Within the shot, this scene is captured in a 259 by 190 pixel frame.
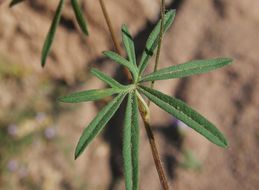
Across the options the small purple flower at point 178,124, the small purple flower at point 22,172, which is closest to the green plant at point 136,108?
the small purple flower at point 178,124

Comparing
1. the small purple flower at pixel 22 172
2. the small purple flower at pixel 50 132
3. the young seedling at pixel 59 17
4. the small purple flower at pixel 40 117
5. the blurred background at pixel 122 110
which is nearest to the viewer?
the young seedling at pixel 59 17

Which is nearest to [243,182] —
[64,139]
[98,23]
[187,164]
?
[187,164]

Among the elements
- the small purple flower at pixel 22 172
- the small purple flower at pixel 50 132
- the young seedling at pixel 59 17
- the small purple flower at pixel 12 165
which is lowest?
the young seedling at pixel 59 17

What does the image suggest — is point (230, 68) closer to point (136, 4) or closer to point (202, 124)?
point (136, 4)

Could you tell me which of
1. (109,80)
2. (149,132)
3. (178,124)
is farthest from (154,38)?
(178,124)

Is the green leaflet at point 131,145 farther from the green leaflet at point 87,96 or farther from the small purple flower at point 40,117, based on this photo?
the small purple flower at point 40,117

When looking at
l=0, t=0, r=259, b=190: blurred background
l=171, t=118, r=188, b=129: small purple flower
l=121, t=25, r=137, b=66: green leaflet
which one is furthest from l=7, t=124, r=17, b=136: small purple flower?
l=121, t=25, r=137, b=66: green leaflet
